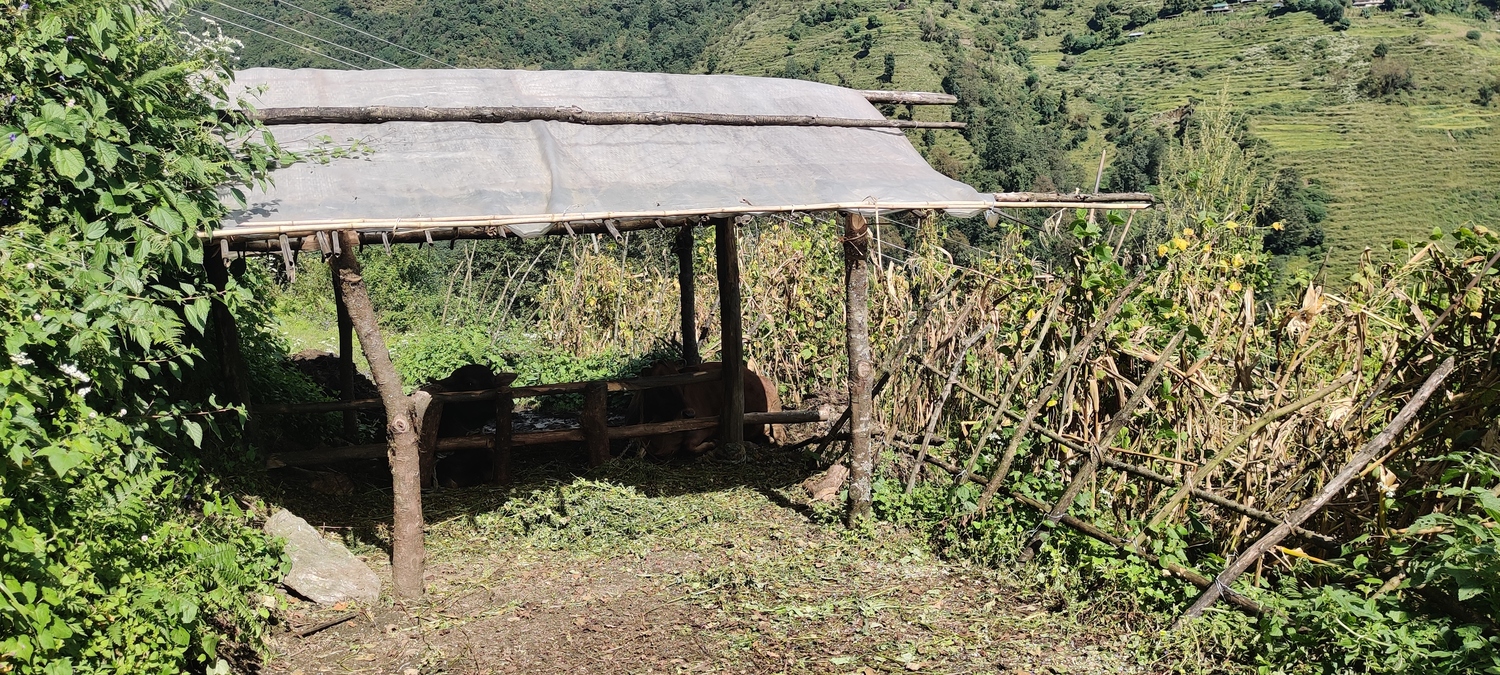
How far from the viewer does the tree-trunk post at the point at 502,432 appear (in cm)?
702

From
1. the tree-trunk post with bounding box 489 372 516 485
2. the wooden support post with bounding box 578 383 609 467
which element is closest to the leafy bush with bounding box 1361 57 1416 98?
the wooden support post with bounding box 578 383 609 467

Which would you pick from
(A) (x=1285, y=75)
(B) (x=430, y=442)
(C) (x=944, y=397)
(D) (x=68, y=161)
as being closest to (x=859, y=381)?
(C) (x=944, y=397)

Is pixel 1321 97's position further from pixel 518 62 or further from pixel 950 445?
pixel 950 445

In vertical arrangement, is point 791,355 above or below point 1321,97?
below

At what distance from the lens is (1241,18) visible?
50.4 meters

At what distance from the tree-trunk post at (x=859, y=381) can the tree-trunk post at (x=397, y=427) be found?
2.51m

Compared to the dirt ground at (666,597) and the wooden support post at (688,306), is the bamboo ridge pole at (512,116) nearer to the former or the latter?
the wooden support post at (688,306)

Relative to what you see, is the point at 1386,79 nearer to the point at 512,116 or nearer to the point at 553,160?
the point at 512,116

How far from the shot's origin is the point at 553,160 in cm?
529

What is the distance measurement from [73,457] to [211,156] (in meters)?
1.61

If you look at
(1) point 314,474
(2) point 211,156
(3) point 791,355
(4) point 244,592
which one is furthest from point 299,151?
(3) point 791,355

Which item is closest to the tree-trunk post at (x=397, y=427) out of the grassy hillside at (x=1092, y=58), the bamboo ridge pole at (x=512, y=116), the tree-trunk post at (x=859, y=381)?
the bamboo ridge pole at (x=512, y=116)

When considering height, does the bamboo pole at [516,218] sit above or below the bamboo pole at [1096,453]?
above

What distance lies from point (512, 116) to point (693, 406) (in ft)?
10.2
